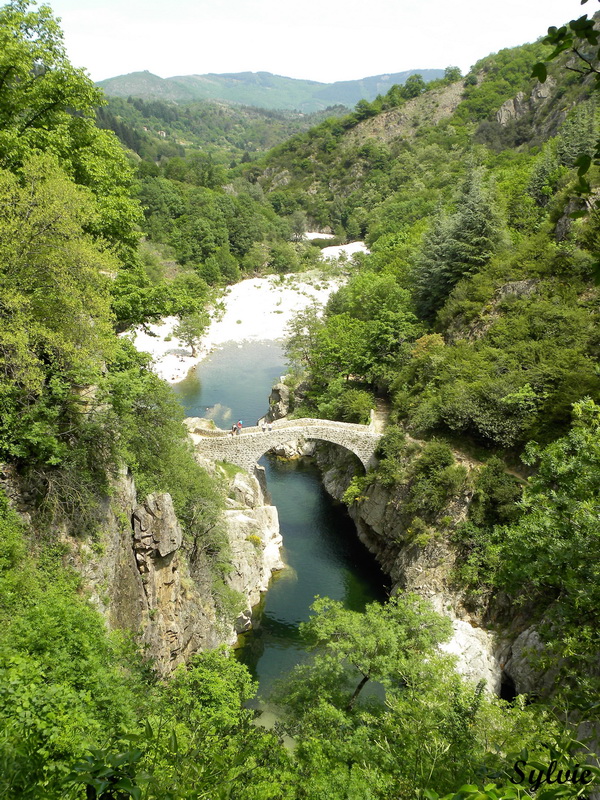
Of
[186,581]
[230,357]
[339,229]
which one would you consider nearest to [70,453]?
[186,581]

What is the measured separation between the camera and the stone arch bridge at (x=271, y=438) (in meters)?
24.5

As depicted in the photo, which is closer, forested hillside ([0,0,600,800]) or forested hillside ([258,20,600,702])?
forested hillside ([0,0,600,800])

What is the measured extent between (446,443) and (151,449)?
13332 millimetres

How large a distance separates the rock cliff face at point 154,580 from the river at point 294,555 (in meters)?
1.77

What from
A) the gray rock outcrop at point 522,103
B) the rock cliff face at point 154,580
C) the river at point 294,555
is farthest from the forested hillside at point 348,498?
the gray rock outcrop at point 522,103

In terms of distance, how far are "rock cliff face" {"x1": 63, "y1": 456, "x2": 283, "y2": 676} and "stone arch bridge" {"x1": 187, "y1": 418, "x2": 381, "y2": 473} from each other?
6.20m

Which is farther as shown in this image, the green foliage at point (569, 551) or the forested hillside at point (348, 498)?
the green foliage at point (569, 551)

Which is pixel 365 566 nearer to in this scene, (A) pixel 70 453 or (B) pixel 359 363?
(B) pixel 359 363

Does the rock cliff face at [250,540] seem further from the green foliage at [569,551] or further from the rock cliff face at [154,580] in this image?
the green foliage at [569,551]

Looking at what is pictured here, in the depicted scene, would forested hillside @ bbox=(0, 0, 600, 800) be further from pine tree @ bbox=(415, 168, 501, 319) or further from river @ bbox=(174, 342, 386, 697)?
river @ bbox=(174, 342, 386, 697)

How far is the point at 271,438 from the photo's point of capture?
24797 millimetres

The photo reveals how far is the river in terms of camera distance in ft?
64.7

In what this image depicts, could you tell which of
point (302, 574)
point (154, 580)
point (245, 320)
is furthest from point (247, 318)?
point (154, 580)

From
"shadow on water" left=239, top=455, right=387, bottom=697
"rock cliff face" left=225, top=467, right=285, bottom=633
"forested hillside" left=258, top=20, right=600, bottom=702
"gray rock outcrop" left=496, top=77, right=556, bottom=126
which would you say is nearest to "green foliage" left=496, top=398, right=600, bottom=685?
"forested hillside" left=258, top=20, right=600, bottom=702
